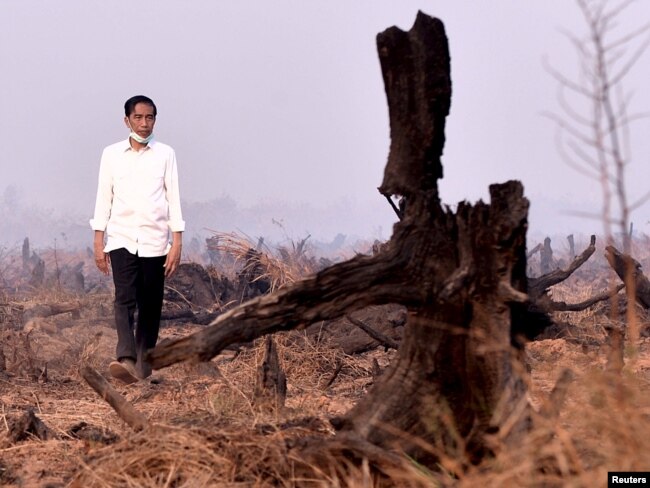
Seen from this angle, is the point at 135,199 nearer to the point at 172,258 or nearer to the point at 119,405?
the point at 172,258

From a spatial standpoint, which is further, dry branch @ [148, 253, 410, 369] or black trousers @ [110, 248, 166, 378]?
black trousers @ [110, 248, 166, 378]

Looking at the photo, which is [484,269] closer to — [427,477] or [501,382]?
[501,382]

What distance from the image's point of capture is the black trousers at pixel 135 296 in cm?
720

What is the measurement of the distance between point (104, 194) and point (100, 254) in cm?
45

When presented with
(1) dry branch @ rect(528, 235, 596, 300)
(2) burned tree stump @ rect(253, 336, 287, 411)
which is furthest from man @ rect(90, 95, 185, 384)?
(1) dry branch @ rect(528, 235, 596, 300)

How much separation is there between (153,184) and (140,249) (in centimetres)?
49

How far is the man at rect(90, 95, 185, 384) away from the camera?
7.16 metres

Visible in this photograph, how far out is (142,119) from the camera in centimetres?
712

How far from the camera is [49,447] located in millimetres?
4922

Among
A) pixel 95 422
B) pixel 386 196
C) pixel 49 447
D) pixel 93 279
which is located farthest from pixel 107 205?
pixel 93 279

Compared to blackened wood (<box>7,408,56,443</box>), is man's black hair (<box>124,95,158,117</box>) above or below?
above

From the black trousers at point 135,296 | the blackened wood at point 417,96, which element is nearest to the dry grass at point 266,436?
the black trousers at point 135,296

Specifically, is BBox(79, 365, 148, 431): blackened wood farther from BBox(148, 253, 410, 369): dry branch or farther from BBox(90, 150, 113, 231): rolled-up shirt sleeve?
BBox(90, 150, 113, 231): rolled-up shirt sleeve

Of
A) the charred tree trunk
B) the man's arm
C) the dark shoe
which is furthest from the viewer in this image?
the man's arm
